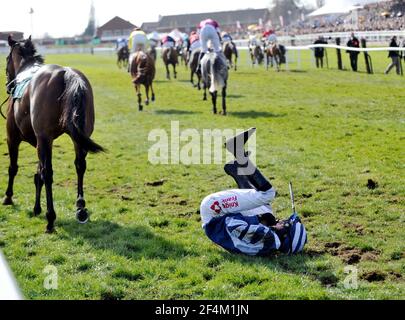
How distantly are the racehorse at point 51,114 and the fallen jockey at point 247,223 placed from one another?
148 centimetres

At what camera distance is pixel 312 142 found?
1116cm

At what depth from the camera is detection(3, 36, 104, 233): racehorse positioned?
6188 millimetres

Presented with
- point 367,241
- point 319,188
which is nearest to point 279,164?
point 319,188

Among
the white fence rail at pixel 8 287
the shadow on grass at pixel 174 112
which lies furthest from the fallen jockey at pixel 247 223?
the shadow on grass at pixel 174 112

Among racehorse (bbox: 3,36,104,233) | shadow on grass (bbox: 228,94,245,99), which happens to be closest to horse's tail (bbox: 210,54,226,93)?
shadow on grass (bbox: 228,94,245,99)

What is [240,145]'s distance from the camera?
18.0 ft

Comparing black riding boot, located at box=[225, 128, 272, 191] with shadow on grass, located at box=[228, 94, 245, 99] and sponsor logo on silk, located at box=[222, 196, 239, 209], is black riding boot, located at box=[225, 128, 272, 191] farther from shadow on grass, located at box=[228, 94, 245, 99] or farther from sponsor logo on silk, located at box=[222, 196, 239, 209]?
shadow on grass, located at box=[228, 94, 245, 99]

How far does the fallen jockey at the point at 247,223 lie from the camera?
17.5 ft

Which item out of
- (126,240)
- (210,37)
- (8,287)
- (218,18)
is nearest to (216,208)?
(126,240)

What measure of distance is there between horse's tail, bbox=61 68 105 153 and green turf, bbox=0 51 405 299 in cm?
101

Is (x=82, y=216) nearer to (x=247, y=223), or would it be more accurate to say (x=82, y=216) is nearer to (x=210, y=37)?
(x=247, y=223)

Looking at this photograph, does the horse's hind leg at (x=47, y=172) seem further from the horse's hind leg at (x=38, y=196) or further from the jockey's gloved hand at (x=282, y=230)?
the jockey's gloved hand at (x=282, y=230)
